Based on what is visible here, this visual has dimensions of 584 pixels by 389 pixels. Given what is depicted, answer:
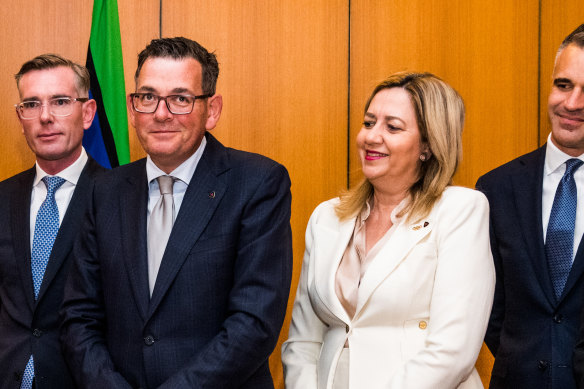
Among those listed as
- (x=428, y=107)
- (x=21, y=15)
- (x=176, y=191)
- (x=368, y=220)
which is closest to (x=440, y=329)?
(x=368, y=220)

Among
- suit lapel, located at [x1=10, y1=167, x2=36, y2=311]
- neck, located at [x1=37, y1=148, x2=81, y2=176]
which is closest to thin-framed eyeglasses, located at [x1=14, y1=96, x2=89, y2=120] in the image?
neck, located at [x1=37, y1=148, x2=81, y2=176]

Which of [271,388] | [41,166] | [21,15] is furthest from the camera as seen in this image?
[21,15]

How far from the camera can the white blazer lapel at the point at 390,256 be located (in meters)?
2.24

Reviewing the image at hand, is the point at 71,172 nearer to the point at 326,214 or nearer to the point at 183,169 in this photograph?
the point at 183,169

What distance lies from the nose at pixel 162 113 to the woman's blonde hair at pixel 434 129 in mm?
808

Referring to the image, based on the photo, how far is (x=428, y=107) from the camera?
2.38m

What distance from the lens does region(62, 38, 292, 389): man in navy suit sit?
2111 mm

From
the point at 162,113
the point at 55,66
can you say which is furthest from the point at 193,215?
the point at 55,66

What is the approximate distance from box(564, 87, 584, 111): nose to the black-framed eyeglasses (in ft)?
4.48

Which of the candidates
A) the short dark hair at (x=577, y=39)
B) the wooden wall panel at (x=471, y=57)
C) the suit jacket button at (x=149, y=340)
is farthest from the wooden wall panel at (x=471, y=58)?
the suit jacket button at (x=149, y=340)

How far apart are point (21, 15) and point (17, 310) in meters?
1.84

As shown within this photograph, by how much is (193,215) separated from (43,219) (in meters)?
0.80

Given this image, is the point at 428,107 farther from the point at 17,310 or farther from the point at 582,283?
the point at 17,310

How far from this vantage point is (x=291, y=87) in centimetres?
388
